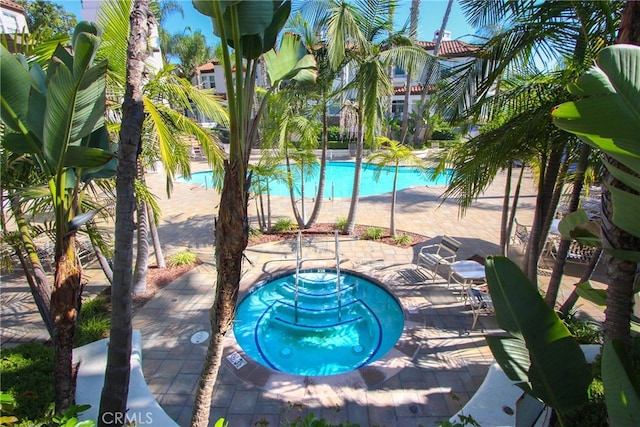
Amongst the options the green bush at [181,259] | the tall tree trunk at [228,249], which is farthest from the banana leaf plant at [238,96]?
the green bush at [181,259]

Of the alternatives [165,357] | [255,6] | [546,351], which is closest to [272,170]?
[165,357]

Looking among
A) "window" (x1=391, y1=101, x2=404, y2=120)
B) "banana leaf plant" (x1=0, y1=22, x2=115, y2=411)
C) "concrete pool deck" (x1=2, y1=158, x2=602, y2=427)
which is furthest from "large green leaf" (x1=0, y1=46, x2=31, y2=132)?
"window" (x1=391, y1=101, x2=404, y2=120)

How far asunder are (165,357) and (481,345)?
581 cm

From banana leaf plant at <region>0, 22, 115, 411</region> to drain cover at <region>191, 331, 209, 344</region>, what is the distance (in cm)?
244

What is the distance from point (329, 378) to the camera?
15.6 feet

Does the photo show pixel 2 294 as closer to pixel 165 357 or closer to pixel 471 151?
pixel 165 357

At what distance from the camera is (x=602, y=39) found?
3473 millimetres

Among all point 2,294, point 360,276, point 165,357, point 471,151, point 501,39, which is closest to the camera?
point 501,39

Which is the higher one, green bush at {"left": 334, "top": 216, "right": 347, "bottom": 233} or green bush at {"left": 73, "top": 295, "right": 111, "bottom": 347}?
green bush at {"left": 334, "top": 216, "right": 347, "bottom": 233}

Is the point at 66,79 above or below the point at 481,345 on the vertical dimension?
above

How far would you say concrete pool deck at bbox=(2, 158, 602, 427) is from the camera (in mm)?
4230

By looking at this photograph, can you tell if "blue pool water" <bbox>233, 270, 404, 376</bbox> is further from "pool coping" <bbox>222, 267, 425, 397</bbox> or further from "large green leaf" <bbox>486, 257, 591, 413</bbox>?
"large green leaf" <bbox>486, 257, 591, 413</bbox>

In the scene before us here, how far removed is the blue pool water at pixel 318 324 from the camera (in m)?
6.06

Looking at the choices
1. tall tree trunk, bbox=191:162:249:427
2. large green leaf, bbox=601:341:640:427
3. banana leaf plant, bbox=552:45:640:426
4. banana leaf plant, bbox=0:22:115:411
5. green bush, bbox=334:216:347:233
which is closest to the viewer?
banana leaf plant, bbox=552:45:640:426
